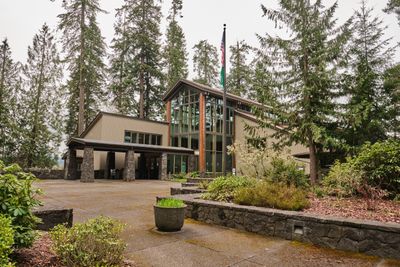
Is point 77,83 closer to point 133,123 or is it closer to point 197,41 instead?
point 133,123

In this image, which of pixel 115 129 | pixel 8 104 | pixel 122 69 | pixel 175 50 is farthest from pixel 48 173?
pixel 175 50

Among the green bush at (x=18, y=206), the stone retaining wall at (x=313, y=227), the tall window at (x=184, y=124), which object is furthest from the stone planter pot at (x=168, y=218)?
the tall window at (x=184, y=124)

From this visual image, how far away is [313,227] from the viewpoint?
17.0 feet

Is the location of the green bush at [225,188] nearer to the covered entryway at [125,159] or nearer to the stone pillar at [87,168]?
the stone pillar at [87,168]

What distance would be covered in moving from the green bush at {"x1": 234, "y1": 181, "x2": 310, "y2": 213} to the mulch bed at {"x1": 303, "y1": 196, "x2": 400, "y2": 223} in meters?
0.28

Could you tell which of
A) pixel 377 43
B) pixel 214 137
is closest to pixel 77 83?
pixel 214 137

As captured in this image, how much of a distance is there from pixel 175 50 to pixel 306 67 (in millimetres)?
25549

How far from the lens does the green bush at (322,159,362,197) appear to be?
286 inches

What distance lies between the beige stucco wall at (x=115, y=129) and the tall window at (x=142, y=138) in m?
0.36

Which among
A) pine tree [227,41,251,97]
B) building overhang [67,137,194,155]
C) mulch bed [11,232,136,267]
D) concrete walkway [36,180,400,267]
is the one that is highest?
pine tree [227,41,251,97]

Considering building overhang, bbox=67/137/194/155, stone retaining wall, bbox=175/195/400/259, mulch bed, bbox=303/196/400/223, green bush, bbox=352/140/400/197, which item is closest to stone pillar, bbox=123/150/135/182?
building overhang, bbox=67/137/194/155

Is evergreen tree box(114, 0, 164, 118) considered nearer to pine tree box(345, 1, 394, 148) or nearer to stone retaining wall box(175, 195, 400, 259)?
pine tree box(345, 1, 394, 148)

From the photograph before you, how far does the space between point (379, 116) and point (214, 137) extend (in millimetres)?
14061

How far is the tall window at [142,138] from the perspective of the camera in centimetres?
2555
